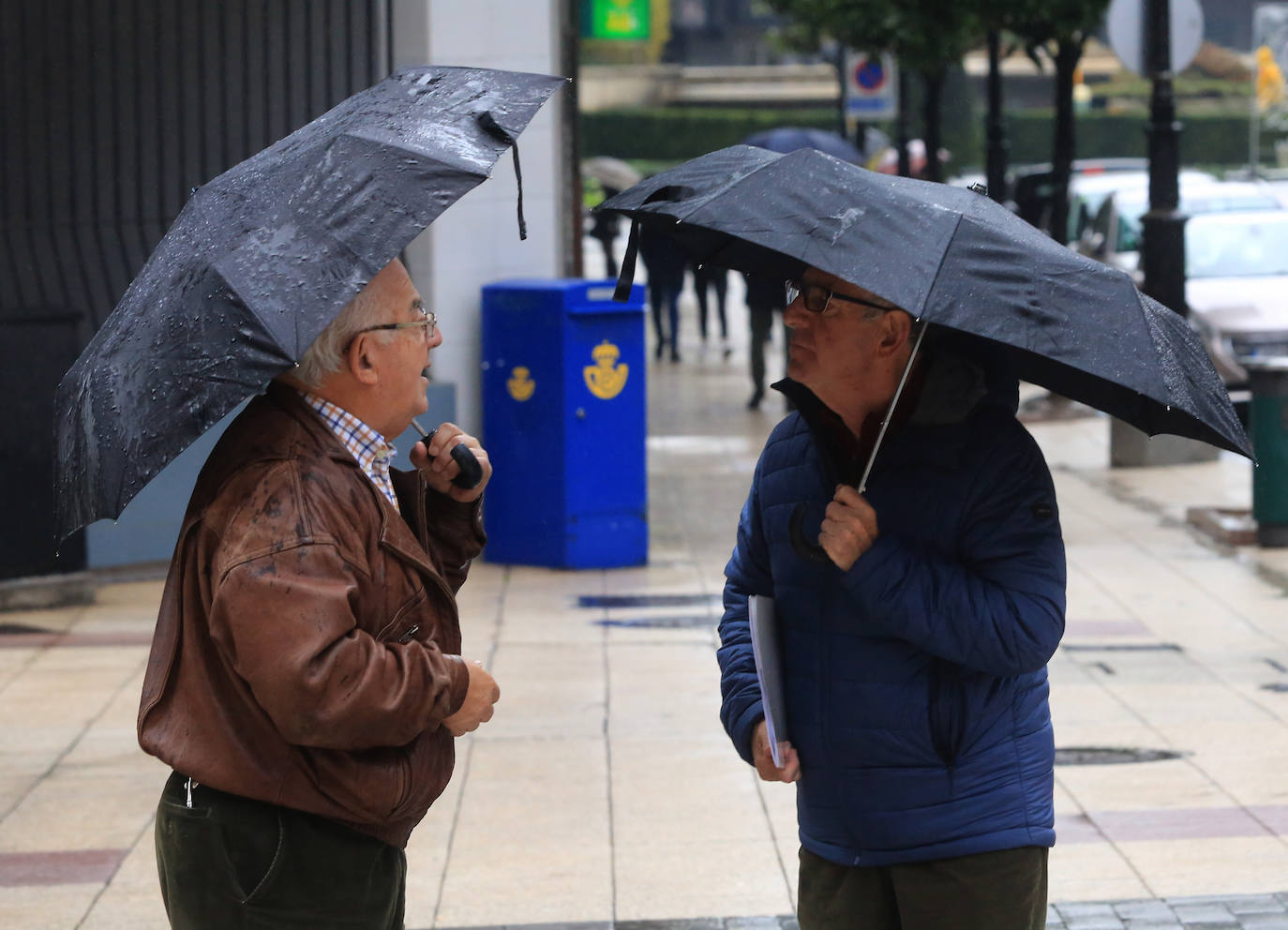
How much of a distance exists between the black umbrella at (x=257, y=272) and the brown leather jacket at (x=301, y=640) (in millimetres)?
183

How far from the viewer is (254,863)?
8.47 feet

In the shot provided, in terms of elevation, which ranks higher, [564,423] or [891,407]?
[891,407]

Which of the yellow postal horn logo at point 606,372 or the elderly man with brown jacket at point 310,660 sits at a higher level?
the elderly man with brown jacket at point 310,660

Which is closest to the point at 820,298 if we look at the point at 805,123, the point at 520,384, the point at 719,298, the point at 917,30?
the point at 520,384

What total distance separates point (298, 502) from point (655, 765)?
3751 millimetres

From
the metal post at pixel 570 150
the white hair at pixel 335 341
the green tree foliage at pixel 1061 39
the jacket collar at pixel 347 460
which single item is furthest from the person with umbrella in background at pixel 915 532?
the green tree foliage at pixel 1061 39

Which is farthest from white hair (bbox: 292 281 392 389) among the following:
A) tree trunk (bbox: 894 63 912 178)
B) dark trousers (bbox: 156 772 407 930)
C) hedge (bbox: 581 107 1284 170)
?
hedge (bbox: 581 107 1284 170)

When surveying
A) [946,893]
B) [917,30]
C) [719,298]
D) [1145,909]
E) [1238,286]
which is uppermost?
[917,30]

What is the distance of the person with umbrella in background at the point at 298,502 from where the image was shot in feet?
7.88

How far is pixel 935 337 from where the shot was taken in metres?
2.93

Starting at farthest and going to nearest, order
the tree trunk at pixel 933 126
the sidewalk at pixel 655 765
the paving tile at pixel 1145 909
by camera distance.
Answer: the tree trunk at pixel 933 126 → the sidewalk at pixel 655 765 → the paving tile at pixel 1145 909

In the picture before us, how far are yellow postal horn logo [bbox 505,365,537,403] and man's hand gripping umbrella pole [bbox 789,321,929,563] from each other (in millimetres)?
6381

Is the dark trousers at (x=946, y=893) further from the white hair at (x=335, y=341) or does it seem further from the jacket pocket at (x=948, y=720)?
the white hair at (x=335, y=341)

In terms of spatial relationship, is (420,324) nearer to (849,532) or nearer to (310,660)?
(310,660)
